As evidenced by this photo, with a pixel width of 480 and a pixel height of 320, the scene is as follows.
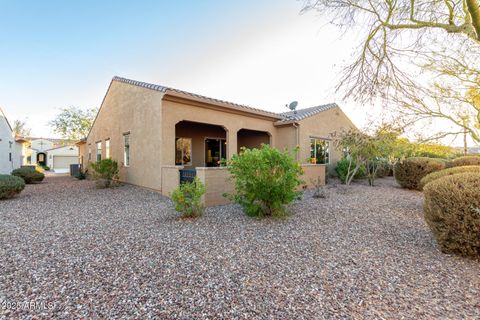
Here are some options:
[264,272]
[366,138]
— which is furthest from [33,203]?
[366,138]

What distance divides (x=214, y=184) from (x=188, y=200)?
1.63 meters

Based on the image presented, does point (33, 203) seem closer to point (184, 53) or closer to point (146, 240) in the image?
point (146, 240)

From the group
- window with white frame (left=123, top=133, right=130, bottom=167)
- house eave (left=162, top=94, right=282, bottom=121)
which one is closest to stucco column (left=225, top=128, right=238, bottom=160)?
house eave (left=162, top=94, right=282, bottom=121)

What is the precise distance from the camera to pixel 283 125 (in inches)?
490

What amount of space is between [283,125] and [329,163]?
4.41 m

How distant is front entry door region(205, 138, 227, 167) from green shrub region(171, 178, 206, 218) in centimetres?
775

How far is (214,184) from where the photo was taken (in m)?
6.86

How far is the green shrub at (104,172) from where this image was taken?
394 inches

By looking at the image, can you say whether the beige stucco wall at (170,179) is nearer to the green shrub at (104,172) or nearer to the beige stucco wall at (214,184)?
the beige stucco wall at (214,184)

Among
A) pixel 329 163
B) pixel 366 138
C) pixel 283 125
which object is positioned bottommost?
pixel 329 163

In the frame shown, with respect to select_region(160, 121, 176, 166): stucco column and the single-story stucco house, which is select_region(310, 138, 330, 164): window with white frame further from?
select_region(160, 121, 176, 166): stucco column

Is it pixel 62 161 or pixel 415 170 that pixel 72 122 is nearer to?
pixel 62 161

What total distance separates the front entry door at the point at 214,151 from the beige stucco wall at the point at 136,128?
4.23m

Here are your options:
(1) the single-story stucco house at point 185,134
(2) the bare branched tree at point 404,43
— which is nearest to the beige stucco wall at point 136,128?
(1) the single-story stucco house at point 185,134
